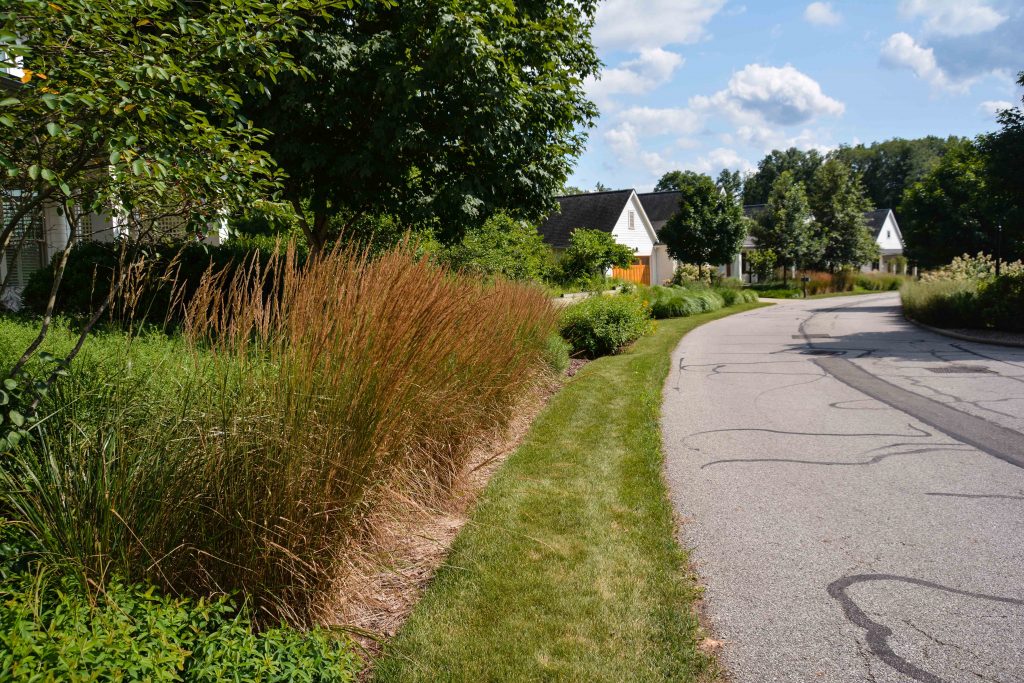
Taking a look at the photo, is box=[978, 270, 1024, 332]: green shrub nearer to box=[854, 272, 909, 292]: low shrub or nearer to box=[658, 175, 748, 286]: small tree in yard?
box=[658, 175, 748, 286]: small tree in yard

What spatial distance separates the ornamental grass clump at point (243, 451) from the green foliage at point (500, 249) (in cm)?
890

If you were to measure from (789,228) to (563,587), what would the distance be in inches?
1844

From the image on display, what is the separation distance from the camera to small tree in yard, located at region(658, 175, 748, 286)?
40.2m

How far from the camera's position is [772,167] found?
4604 inches

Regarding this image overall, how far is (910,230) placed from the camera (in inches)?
1555

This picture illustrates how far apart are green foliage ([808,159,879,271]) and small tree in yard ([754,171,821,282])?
1.24m

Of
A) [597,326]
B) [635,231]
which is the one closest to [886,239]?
[635,231]

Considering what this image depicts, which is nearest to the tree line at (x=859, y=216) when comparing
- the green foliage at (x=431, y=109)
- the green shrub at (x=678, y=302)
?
the green shrub at (x=678, y=302)

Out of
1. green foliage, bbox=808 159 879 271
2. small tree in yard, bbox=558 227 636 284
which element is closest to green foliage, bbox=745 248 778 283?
green foliage, bbox=808 159 879 271

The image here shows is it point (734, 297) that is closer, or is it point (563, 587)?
point (563, 587)

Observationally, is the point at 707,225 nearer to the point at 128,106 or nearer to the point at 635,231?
the point at 635,231

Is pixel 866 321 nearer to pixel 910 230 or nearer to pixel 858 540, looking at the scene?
pixel 910 230

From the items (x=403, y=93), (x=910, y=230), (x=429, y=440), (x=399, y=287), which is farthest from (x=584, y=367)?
(x=910, y=230)

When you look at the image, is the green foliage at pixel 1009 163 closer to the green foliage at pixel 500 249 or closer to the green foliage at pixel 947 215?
the green foliage at pixel 500 249
